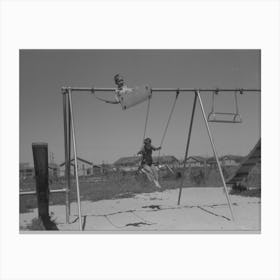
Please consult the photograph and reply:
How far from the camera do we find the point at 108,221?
4.64m

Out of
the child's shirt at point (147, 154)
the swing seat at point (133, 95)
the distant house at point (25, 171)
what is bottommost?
the distant house at point (25, 171)

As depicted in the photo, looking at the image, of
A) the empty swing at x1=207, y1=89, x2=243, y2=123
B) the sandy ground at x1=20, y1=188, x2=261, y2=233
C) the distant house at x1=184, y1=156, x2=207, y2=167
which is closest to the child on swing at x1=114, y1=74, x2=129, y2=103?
the empty swing at x1=207, y1=89, x2=243, y2=123

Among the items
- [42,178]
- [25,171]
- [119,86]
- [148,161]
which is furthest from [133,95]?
[25,171]

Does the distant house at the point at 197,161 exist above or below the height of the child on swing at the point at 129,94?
below

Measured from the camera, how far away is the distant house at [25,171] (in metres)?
4.38

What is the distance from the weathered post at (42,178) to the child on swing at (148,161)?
1366mm

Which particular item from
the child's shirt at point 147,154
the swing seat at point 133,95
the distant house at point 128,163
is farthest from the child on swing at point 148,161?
the swing seat at point 133,95

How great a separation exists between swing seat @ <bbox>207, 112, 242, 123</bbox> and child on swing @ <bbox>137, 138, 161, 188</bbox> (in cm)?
89

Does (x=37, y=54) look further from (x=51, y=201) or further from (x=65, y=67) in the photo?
(x=51, y=201)

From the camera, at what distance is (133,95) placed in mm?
4496

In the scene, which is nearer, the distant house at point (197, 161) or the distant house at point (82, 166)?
the distant house at point (82, 166)

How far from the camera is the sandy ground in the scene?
14.2ft

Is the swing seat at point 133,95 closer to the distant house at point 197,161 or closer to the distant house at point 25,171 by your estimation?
the distant house at point 25,171
